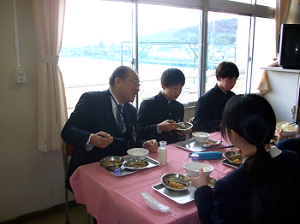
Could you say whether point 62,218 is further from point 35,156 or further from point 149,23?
point 149,23

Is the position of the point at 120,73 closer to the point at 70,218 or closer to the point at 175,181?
the point at 175,181

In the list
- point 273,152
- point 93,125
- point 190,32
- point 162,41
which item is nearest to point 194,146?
point 93,125

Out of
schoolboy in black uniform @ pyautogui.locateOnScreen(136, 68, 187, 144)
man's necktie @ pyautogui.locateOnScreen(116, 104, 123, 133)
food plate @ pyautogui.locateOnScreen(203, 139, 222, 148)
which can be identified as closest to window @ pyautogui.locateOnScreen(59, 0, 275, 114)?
schoolboy in black uniform @ pyautogui.locateOnScreen(136, 68, 187, 144)

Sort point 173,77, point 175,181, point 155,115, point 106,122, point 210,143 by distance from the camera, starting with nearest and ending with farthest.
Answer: point 175,181 < point 106,122 < point 210,143 < point 173,77 < point 155,115

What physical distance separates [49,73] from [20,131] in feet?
1.73

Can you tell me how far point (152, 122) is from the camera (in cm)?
239

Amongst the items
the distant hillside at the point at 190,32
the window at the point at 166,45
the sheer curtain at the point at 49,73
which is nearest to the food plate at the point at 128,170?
the sheer curtain at the point at 49,73

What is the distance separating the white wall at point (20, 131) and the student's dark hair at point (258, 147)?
5.84 feet

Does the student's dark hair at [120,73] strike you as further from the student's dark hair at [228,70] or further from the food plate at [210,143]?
the student's dark hair at [228,70]

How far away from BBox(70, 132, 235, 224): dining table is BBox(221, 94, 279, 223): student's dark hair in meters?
0.29

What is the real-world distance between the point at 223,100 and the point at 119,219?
5.84 ft

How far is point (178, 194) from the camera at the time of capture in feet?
4.22

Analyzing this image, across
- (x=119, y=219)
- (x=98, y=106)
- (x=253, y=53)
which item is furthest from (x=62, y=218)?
(x=253, y=53)

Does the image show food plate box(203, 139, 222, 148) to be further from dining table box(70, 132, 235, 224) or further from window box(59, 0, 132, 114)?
window box(59, 0, 132, 114)
